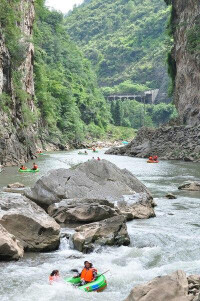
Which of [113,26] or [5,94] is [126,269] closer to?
[5,94]

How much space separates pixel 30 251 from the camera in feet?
40.2

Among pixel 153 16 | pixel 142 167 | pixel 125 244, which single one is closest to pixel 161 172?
pixel 142 167

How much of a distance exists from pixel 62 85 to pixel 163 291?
72250 millimetres

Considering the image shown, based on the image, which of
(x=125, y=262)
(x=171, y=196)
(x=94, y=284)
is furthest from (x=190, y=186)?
(x=94, y=284)

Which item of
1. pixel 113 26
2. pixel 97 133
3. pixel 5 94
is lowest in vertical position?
pixel 97 133

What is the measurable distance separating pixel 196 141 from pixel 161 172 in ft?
38.1

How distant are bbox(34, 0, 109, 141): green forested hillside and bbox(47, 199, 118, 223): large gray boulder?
4739 cm

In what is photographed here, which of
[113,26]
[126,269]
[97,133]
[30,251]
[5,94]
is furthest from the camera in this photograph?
[113,26]

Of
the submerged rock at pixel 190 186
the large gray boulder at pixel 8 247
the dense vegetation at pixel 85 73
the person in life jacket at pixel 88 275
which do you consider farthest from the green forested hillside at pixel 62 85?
the person in life jacket at pixel 88 275

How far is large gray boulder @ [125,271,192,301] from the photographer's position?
7.47m

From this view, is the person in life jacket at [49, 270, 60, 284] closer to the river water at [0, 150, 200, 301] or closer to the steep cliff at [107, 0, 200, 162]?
the river water at [0, 150, 200, 301]

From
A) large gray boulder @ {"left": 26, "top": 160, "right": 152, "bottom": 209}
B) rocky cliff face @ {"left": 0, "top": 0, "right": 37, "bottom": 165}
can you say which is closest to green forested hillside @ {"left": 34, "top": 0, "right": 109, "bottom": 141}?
rocky cliff face @ {"left": 0, "top": 0, "right": 37, "bottom": 165}

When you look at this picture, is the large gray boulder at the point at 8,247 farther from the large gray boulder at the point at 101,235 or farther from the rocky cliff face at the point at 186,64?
the rocky cliff face at the point at 186,64

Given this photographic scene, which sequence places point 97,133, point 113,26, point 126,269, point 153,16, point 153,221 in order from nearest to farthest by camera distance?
1. point 126,269
2. point 153,221
3. point 97,133
4. point 153,16
5. point 113,26
